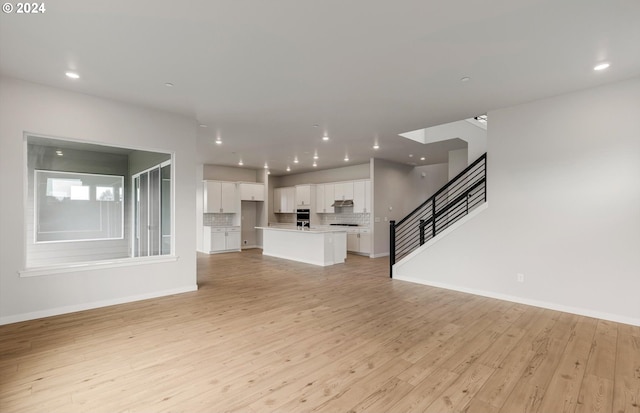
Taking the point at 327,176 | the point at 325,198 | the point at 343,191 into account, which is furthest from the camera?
the point at 327,176

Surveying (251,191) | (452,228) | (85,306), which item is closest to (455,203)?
(452,228)

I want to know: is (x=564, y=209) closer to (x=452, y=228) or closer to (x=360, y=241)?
(x=452, y=228)

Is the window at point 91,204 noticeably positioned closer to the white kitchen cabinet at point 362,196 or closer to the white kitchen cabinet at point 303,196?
the white kitchen cabinet at point 362,196

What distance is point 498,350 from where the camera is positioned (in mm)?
2930

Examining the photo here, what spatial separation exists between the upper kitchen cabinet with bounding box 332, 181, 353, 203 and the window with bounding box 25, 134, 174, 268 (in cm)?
571

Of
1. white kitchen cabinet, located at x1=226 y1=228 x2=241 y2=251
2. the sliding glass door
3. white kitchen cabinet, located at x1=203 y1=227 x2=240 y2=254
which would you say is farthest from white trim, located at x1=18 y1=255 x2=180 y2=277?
white kitchen cabinet, located at x1=226 y1=228 x2=241 y2=251

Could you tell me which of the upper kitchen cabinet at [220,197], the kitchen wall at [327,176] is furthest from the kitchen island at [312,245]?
the kitchen wall at [327,176]

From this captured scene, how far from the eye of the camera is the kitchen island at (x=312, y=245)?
7.52 m

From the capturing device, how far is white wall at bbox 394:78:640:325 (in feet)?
12.0

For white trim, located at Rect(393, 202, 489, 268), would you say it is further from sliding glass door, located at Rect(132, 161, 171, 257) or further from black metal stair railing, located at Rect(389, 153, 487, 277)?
sliding glass door, located at Rect(132, 161, 171, 257)

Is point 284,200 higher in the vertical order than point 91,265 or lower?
higher

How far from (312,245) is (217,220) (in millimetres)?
4201

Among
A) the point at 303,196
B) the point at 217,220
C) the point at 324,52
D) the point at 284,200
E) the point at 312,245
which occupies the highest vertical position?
the point at 324,52

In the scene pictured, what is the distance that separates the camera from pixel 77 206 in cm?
449
